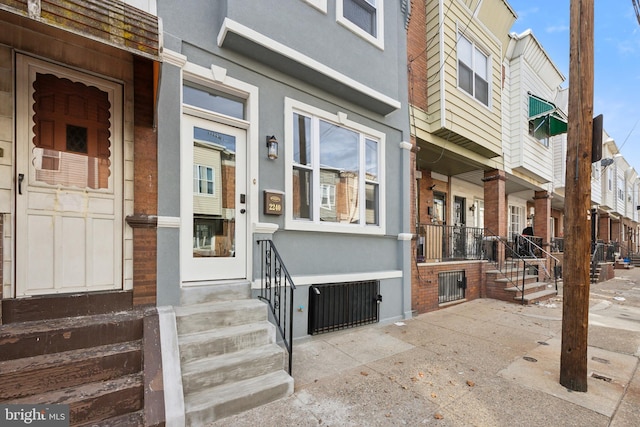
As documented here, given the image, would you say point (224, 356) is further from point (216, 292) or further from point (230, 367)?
point (216, 292)

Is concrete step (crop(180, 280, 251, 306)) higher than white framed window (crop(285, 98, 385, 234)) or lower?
lower

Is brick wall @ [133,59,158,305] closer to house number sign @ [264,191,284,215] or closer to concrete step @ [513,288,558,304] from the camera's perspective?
house number sign @ [264,191,284,215]

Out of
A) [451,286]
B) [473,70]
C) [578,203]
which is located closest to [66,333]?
[578,203]

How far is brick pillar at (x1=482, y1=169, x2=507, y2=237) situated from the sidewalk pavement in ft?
11.7

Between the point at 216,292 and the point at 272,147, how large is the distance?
2076mm

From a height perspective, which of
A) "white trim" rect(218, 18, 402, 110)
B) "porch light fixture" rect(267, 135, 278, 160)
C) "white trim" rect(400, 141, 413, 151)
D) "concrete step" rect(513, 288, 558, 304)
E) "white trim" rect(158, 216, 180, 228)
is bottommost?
"concrete step" rect(513, 288, 558, 304)

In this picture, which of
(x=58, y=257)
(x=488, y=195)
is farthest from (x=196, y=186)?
(x=488, y=195)

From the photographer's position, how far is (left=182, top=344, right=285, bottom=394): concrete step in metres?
2.69

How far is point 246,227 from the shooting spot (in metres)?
4.07

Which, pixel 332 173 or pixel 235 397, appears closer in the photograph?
pixel 235 397

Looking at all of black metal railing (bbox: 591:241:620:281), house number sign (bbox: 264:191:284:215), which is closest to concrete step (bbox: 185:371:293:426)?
house number sign (bbox: 264:191:284:215)

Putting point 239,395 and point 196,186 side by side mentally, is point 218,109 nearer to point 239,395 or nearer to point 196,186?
point 196,186

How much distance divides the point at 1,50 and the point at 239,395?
3.94m

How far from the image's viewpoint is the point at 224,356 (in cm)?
302
